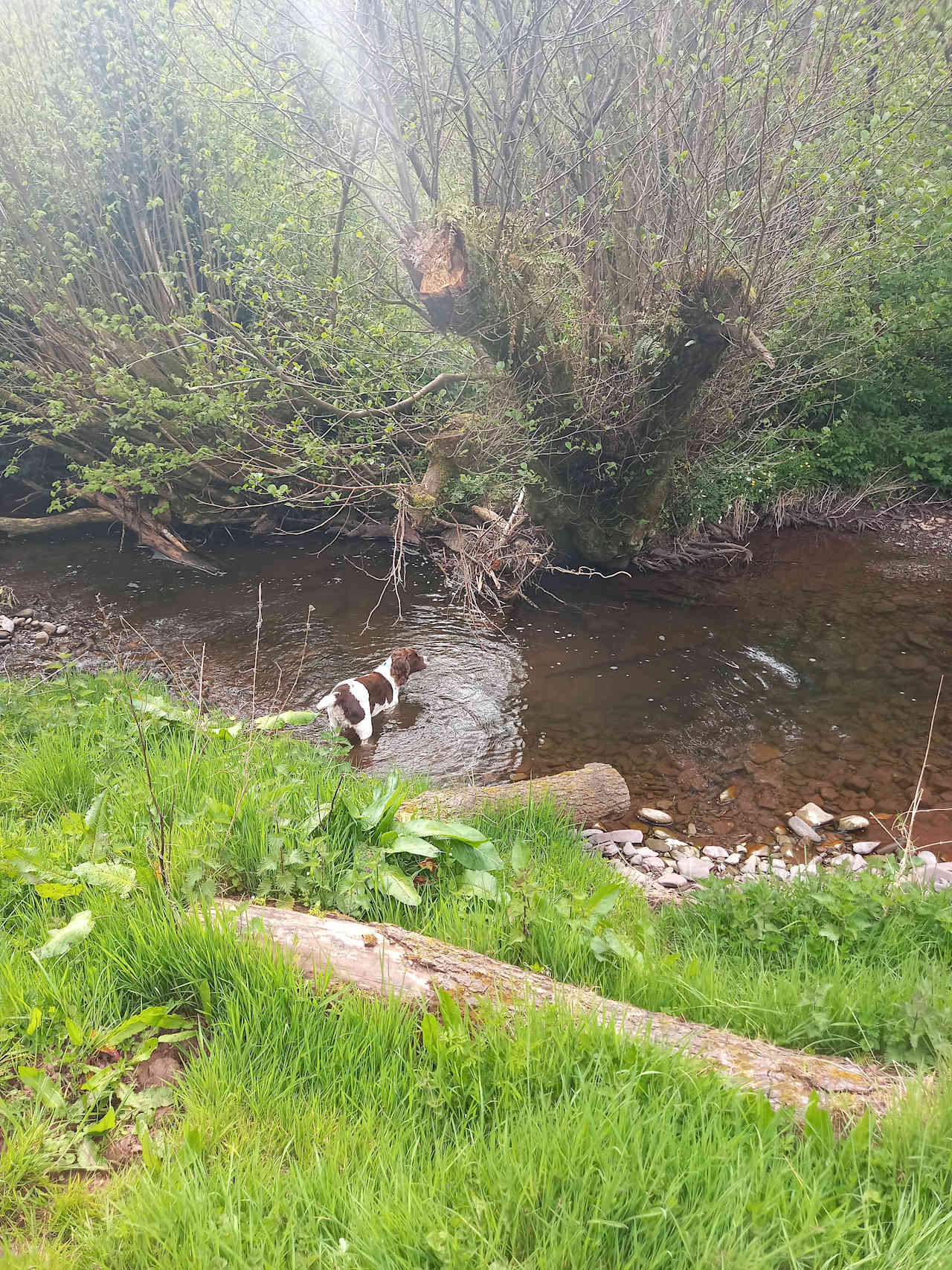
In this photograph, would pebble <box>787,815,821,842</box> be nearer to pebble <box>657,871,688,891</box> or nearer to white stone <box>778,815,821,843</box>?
white stone <box>778,815,821,843</box>

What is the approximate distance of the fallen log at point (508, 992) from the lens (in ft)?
6.37

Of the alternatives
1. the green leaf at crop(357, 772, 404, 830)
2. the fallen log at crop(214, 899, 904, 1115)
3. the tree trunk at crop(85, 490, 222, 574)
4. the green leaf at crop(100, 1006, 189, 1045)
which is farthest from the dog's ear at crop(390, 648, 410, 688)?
the tree trunk at crop(85, 490, 222, 574)

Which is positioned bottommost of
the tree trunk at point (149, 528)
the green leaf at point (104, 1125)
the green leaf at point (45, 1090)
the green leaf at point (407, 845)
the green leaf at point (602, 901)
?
the green leaf at point (602, 901)

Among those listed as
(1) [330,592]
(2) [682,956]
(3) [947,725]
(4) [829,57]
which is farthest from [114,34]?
(3) [947,725]

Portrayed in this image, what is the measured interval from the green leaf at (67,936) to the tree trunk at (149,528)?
382 inches

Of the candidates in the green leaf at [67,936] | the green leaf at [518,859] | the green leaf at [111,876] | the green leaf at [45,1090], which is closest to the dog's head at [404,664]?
the green leaf at [518,859]

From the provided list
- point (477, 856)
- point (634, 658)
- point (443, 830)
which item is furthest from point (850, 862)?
point (634, 658)

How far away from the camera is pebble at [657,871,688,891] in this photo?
14.4 ft

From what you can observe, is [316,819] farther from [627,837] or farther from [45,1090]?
[627,837]

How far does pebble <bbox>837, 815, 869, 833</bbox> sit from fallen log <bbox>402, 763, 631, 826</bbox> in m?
1.57

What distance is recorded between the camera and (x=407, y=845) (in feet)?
9.53

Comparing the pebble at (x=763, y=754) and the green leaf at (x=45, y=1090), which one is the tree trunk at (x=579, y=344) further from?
the green leaf at (x=45, y=1090)

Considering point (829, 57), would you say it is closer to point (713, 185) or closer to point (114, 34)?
point (713, 185)

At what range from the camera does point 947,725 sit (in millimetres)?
6180
